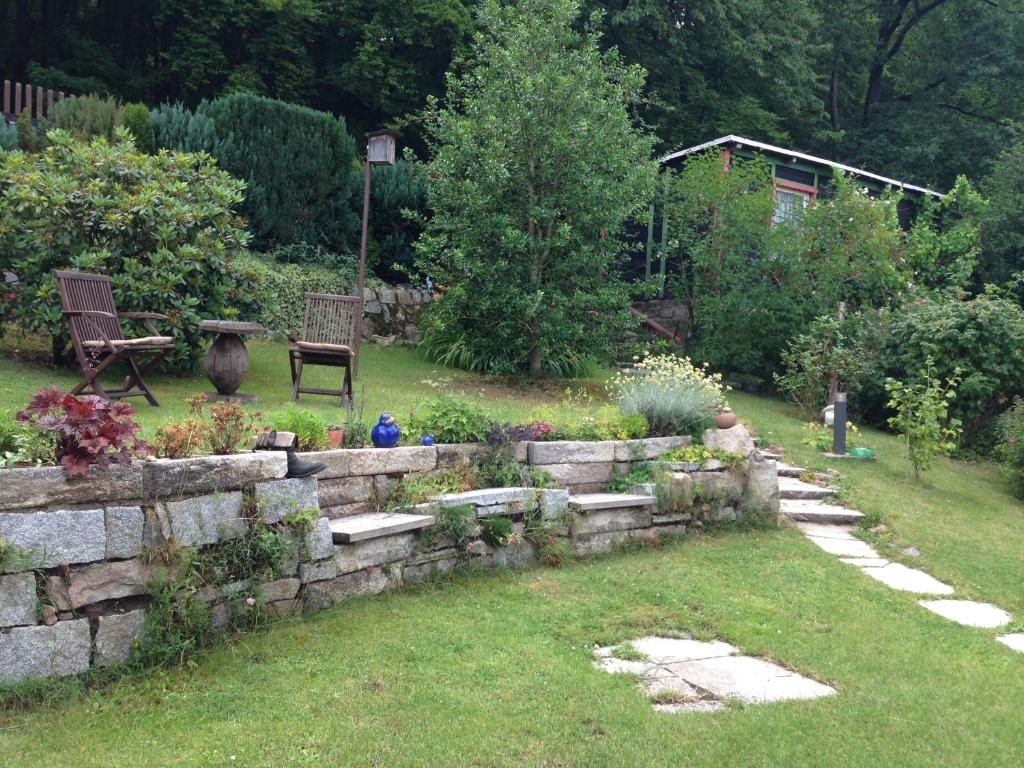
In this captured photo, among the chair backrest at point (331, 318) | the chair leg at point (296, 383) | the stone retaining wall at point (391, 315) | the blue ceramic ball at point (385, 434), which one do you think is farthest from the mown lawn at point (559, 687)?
the stone retaining wall at point (391, 315)

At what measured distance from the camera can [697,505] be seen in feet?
20.0

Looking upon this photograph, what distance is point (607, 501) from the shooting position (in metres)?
5.39

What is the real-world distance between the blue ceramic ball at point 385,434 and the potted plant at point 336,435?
161 mm

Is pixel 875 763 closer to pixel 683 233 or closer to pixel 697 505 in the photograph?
pixel 697 505

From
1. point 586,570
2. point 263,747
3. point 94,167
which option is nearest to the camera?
point 263,747

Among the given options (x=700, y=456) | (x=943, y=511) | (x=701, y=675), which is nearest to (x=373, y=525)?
(x=701, y=675)

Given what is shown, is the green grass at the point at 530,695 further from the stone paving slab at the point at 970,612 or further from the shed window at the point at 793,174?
the shed window at the point at 793,174

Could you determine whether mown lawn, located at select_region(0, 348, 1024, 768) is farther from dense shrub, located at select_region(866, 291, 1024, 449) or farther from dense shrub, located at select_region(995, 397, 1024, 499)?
dense shrub, located at select_region(866, 291, 1024, 449)

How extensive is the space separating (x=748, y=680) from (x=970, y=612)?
1.99 metres

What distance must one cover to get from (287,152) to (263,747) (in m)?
10.3

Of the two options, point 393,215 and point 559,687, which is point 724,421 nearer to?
point 559,687

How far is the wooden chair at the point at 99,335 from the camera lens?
6160 mm

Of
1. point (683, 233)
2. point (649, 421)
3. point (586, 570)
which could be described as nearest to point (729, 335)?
point (683, 233)

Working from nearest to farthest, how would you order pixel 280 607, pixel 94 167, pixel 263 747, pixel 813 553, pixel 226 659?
pixel 263 747 < pixel 226 659 < pixel 280 607 < pixel 813 553 < pixel 94 167
